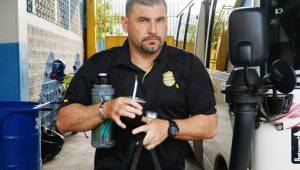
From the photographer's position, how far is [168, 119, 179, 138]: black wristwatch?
2.11m

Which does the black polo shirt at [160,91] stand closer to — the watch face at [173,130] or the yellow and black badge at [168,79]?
the yellow and black badge at [168,79]

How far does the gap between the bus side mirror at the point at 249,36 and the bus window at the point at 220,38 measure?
1176 mm

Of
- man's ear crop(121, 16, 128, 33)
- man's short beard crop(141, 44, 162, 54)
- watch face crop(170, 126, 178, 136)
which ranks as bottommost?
watch face crop(170, 126, 178, 136)

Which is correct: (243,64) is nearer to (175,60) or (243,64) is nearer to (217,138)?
(175,60)

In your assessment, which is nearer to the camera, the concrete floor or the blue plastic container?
the blue plastic container

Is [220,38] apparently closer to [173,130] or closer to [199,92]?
[199,92]

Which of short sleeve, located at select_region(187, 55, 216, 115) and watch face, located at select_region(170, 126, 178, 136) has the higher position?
short sleeve, located at select_region(187, 55, 216, 115)

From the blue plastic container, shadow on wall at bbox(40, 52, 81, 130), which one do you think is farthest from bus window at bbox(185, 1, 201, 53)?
shadow on wall at bbox(40, 52, 81, 130)

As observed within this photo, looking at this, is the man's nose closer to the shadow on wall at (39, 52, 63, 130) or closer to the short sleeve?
the short sleeve

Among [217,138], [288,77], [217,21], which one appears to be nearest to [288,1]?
[288,77]

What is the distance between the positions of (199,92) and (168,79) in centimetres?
18

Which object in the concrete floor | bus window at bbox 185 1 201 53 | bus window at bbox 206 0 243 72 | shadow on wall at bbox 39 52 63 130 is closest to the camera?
bus window at bbox 206 0 243 72

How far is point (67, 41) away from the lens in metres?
10.1

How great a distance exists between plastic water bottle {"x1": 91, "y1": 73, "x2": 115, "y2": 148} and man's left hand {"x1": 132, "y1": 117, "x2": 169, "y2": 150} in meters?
0.24
